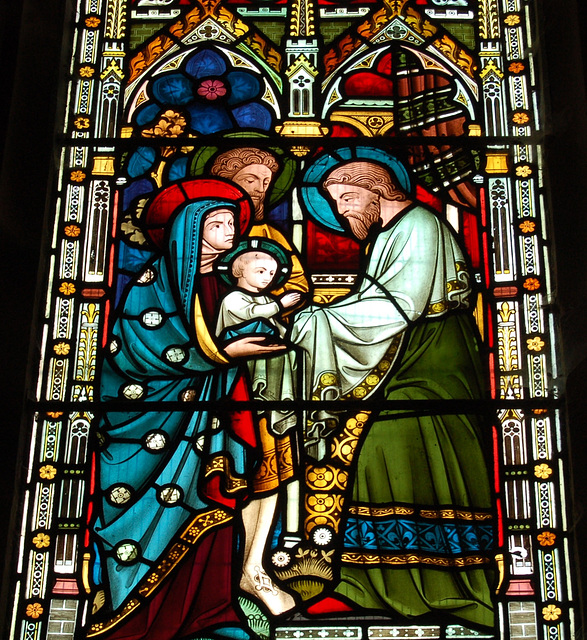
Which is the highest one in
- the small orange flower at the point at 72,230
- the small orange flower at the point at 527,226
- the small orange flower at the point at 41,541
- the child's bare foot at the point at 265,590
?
the small orange flower at the point at 527,226

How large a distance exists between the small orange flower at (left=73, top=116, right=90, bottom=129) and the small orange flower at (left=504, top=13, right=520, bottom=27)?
236 cm

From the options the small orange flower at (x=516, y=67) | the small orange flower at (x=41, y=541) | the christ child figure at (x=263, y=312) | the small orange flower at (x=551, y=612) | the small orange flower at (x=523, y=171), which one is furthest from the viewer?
the small orange flower at (x=516, y=67)

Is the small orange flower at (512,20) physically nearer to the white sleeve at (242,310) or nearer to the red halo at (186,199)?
the red halo at (186,199)

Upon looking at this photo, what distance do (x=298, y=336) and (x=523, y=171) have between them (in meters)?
1.52

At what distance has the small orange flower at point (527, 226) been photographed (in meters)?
8.71

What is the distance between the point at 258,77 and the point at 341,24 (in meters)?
0.58

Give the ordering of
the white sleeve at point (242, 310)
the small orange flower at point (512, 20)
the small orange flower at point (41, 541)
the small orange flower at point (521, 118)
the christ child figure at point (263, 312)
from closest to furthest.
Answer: the small orange flower at point (41, 541), the christ child figure at point (263, 312), the white sleeve at point (242, 310), the small orange flower at point (521, 118), the small orange flower at point (512, 20)

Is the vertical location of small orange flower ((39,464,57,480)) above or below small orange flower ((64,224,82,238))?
below

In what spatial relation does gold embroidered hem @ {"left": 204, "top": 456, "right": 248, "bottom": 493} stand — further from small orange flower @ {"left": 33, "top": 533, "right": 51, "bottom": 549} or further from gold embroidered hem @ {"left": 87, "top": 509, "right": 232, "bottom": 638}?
small orange flower @ {"left": 33, "top": 533, "right": 51, "bottom": 549}

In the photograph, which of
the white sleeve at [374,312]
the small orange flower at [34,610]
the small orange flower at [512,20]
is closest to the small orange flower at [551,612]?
the white sleeve at [374,312]

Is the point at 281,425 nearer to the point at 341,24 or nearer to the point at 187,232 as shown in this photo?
the point at 187,232

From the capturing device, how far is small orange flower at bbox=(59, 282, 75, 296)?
8586 mm

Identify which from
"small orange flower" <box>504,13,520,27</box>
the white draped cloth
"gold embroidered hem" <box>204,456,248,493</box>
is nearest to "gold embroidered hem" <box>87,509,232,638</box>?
"gold embroidered hem" <box>204,456,248,493</box>

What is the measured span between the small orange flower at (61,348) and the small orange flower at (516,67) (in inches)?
112
